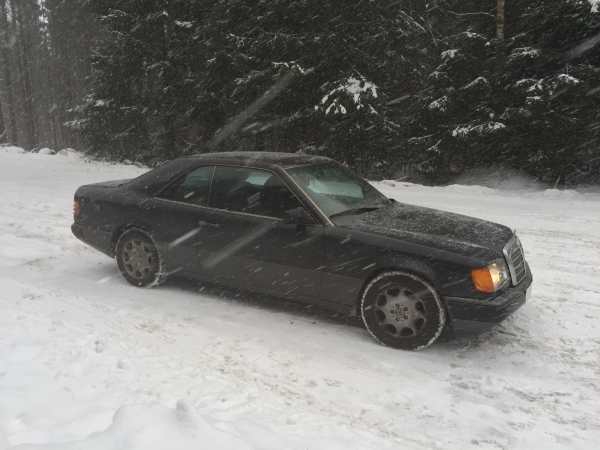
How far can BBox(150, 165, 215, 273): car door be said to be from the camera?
486cm

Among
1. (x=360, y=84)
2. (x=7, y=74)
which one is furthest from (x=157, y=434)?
(x=7, y=74)

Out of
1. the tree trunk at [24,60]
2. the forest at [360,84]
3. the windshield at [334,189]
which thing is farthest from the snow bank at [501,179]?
the tree trunk at [24,60]

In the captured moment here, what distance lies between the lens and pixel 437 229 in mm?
4113

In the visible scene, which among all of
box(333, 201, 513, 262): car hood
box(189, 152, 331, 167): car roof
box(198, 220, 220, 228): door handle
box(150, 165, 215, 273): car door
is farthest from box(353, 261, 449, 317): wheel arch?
box(150, 165, 215, 273): car door

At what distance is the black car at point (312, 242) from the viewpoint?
3725mm

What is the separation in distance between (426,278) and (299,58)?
13.2 meters

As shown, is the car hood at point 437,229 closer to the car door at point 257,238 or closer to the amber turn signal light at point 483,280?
the amber turn signal light at point 483,280

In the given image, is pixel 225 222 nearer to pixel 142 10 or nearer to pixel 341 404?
pixel 341 404

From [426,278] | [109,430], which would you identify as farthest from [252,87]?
[109,430]

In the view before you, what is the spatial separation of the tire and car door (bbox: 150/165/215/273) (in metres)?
1.93

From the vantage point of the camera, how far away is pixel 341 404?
3.16m

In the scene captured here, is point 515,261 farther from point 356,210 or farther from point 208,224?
point 208,224

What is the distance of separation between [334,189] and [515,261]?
1.82 m

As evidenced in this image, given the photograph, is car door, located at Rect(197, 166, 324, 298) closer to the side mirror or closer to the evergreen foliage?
the side mirror
